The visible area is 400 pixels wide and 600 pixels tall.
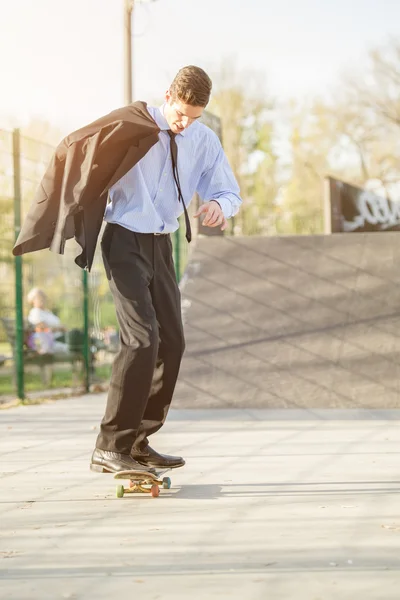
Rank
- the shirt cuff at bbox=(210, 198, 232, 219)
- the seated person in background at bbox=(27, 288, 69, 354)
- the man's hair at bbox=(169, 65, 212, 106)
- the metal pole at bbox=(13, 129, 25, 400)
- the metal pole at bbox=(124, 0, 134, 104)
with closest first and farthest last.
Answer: the man's hair at bbox=(169, 65, 212, 106), the shirt cuff at bbox=(210, 198, 232, 219), the metal pole at bbox=(13, 129, 25, 400), the seated person in background at bbox=(27, 288, 69, 354), the metal pole at bbox=(124, 0, 134, 104)

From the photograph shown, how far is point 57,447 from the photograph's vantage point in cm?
635

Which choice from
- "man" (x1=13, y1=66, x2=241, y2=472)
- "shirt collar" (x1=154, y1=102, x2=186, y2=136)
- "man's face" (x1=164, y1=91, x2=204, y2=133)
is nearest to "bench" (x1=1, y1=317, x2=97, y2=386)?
"man" (x1=13, y1=66, x2=241, y2=472)

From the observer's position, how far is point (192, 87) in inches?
176

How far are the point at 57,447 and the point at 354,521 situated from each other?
2.81 metres

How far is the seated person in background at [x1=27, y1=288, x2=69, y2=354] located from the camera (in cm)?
1284

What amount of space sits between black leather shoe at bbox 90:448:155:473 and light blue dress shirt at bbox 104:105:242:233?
3.35 ft

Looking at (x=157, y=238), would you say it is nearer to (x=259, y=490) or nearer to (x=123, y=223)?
(x=123, y=223)

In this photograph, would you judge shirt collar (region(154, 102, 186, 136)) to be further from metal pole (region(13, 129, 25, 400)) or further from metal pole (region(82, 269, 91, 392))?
metal pole (region(82, 269, 91, 392))

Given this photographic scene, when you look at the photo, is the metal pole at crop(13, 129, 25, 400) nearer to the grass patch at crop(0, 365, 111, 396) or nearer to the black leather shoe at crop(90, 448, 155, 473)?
the grass patch at crop(0, 365, 111, 396)

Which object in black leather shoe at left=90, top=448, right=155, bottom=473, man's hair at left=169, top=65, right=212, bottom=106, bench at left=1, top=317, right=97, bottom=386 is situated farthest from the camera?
bench at left=1, top=317, right=97, bottom=386

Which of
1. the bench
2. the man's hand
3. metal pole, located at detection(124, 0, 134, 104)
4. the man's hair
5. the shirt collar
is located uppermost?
metal pole, located at detection(124, 0, 134, 104)

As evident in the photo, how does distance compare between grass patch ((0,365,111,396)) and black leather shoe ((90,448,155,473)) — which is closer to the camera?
black leather shoe ((90,448,155,473))

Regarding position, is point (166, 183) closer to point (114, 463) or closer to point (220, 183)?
point (220, 183)

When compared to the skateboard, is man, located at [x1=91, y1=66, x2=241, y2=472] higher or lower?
higher
